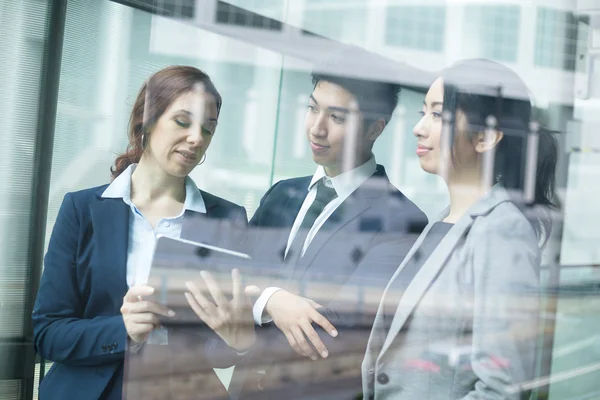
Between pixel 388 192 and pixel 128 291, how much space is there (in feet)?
3.55

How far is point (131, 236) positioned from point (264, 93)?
0.74 meters

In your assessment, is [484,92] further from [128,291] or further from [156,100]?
[128,291]

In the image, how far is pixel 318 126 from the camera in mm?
2607

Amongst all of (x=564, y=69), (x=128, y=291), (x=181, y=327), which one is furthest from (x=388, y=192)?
(x=128, y=291)

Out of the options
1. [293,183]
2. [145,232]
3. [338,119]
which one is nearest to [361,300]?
[293,183]

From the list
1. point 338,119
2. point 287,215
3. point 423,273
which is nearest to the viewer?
point 423,273

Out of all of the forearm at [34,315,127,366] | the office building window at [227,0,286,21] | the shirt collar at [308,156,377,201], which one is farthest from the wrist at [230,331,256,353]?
the office building window at [227,0,286,21]

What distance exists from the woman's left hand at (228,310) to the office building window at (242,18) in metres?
0.87

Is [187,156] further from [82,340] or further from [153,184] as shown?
[82,340]

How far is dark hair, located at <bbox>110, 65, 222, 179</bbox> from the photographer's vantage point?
2876 mm

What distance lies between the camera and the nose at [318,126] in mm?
2590

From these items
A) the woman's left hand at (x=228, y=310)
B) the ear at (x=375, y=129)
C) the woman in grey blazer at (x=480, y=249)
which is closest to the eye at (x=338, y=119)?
the ear at (x=375, y=129)

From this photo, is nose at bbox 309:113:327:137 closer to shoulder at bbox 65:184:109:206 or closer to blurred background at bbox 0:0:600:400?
blurred background at bbox 0:0:600:400

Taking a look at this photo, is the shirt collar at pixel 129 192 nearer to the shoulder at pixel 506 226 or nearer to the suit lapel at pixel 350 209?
the suit lapel at pixel 350 209
